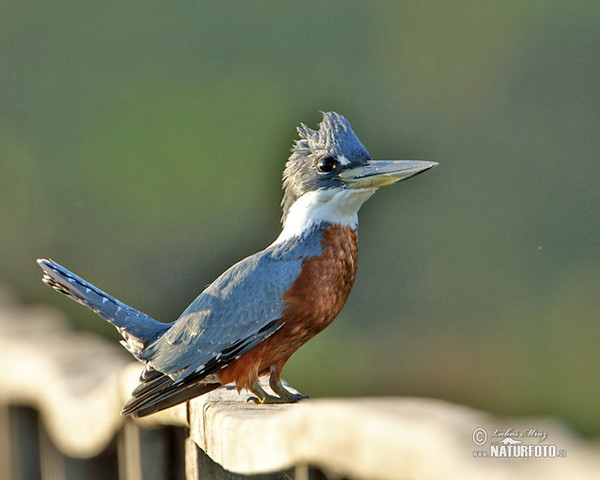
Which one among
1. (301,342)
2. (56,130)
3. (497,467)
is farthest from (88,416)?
(56,130)

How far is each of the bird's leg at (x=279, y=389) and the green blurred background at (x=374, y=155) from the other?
9.96 ft

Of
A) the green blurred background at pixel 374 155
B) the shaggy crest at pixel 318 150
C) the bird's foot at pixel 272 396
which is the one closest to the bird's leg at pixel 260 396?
the bird's foot at pixel 272 396

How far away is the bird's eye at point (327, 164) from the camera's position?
7.89 ft

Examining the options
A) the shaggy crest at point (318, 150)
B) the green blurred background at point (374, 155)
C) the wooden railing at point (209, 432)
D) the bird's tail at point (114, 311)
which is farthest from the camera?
the green blurred background at point (374, 155)

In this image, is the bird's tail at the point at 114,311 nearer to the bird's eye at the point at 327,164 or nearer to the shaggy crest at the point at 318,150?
the shaggy crest at the point at 318,150

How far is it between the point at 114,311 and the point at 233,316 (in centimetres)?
40

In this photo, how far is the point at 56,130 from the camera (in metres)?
8.90

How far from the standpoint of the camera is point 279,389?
238 centimetres

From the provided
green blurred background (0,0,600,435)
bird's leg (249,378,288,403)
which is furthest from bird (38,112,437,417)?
green blurred background (0,0,600,435)

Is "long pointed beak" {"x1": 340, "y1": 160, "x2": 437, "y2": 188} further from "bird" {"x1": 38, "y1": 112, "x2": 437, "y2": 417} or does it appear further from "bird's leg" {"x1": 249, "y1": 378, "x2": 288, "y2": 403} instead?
"bird's leg" {"x1": 249, "y1": 378, "x2": 288, "y2": 403}

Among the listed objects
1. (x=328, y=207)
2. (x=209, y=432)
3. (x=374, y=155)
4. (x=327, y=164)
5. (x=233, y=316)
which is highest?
(x=374, y=155)

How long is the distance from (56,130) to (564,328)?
4810 millimetres

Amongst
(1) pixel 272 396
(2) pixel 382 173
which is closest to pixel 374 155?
(2) pixel 382 173

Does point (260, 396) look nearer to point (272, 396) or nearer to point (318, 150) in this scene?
point (272, 396)
